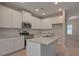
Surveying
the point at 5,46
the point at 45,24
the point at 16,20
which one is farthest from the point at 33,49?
the point at 16,20

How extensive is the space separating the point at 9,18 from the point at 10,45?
992mm

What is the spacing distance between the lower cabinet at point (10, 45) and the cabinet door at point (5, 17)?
0.56 m

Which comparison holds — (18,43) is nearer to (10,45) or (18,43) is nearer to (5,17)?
(10,45)

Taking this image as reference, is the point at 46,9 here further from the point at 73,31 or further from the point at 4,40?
the point at 4,40

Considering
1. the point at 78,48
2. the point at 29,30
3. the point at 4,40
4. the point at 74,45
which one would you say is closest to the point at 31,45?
A: the point at 29,30

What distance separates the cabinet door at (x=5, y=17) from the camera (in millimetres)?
3234

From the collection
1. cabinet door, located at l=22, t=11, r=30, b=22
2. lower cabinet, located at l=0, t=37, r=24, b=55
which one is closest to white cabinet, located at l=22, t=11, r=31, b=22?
cabinet door, located at l=22, t=11, r=30, b=22

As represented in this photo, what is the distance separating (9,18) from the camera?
11.5 ft

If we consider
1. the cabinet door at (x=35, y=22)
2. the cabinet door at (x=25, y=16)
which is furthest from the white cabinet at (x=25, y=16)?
the cabinet door at (x=35, y=22)

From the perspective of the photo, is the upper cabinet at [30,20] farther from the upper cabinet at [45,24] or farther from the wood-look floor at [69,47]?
the wood-look floor at [69,47]

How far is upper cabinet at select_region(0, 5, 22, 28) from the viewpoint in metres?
3.26

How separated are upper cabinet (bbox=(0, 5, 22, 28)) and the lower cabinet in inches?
20.7

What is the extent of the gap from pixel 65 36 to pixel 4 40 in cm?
238

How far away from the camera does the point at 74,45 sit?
368cm
